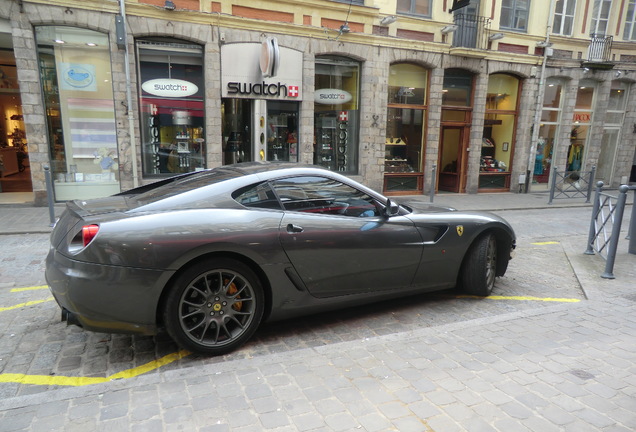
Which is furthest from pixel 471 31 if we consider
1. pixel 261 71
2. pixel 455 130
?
pixel 261 71

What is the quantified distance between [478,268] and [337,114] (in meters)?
10.0

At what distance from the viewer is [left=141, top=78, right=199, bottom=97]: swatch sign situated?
36.9ft

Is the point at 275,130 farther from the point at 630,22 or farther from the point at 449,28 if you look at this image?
the point at 630,22

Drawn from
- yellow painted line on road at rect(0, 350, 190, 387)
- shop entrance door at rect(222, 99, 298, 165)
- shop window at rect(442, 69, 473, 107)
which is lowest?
yellow painted line on road at rect(0, 350, 190, 387)

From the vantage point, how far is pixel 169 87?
11422mm

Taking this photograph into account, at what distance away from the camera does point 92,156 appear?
1105cm

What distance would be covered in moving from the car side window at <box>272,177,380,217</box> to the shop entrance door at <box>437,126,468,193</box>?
41.4 ft

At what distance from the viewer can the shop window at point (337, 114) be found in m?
13.4

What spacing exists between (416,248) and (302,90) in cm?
955

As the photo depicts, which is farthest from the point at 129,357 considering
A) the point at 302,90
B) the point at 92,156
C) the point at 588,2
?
the point at 588,2

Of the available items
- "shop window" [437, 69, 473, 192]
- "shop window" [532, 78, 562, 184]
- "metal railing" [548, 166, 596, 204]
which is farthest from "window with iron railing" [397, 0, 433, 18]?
"metal railing" [548, 166, 596, 204]

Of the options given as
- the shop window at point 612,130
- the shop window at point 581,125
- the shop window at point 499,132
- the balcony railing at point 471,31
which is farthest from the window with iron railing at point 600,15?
the balcony railing at point 471,31

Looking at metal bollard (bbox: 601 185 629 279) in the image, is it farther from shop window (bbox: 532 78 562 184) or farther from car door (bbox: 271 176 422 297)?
shop window (bbox: 532 78 562 184)

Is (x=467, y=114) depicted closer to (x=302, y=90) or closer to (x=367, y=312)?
(x=302, y=90)
